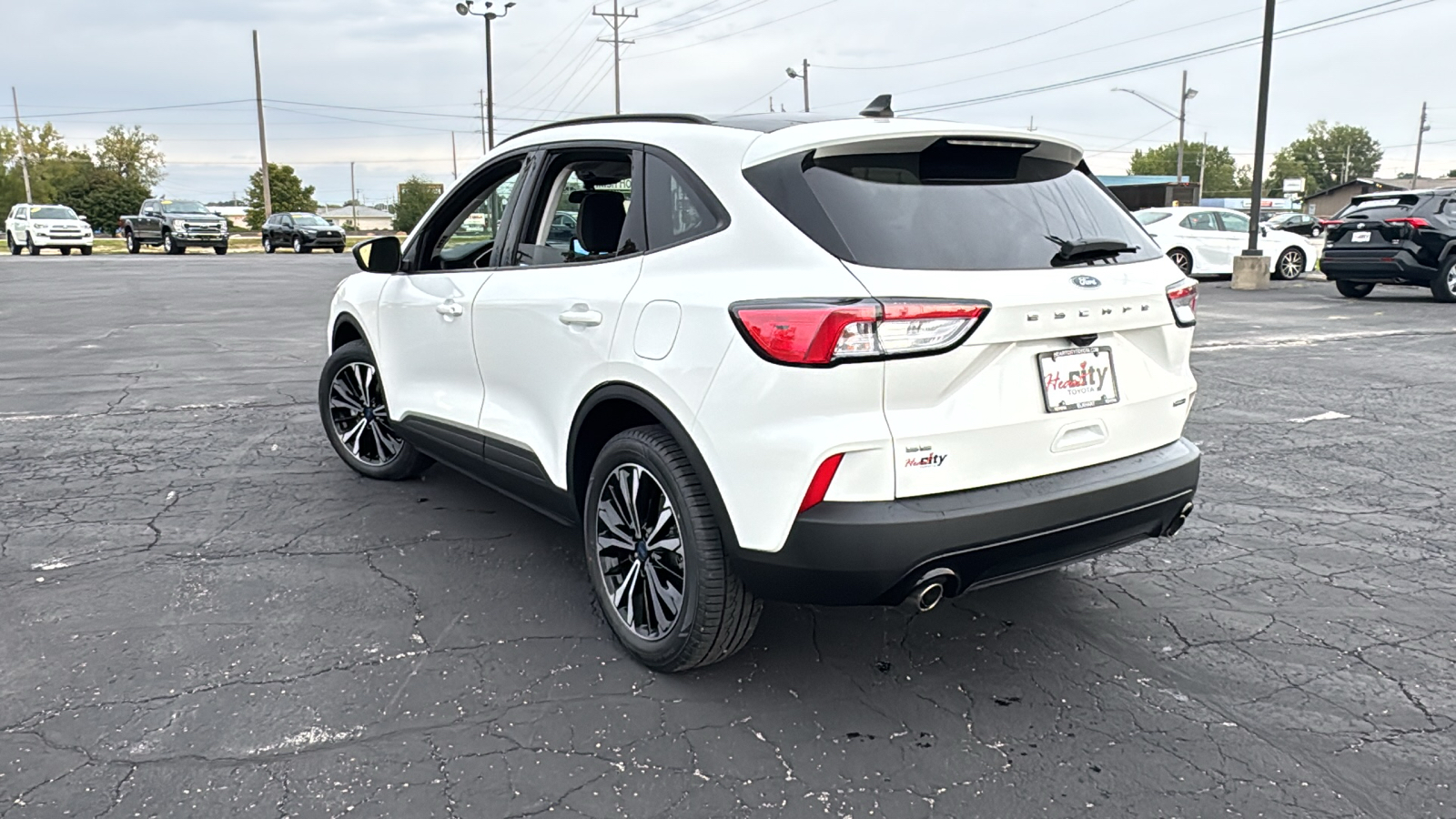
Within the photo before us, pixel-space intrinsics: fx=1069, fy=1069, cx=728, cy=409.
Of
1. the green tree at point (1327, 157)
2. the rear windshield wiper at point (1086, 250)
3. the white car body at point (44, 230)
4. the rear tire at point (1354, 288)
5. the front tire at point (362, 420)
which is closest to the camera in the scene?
the rear windshield wiper at point (1086, 250)

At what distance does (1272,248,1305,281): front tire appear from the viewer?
875 inches

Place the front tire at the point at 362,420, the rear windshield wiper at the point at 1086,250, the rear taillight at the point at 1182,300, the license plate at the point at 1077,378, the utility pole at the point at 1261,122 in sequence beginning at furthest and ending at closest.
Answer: the utility pole at the point at 1261,122 → the front tire at the point at 362,420 → the rear taillight at the point at 1182,300 → the rear windshield wiper at the point at 1086,250 → the license plate at the point at 1077,378

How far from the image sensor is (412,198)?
4653 inches

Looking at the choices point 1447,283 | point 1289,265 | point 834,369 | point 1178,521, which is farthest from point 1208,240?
point 834,369

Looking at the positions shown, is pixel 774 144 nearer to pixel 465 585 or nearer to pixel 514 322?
pixel 514 322

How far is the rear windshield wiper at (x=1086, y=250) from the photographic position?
3.13 meters

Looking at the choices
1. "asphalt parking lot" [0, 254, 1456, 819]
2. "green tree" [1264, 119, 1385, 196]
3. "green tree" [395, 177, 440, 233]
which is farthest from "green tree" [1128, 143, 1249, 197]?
"asphalt parking lot" [0, 254, 1456, 819]

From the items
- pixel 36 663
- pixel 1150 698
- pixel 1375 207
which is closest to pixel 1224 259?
pixel 1375 207

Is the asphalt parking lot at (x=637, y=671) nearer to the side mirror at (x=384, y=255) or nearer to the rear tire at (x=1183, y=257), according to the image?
the side mirror at (x=384, y=255)

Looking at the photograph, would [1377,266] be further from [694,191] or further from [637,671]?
[637,671]

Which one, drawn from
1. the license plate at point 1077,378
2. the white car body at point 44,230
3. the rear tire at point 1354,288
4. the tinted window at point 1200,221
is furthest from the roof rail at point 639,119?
the white car body at point 44,230

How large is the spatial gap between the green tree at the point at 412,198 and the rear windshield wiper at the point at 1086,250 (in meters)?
103

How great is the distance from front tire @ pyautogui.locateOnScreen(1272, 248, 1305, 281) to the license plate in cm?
2173

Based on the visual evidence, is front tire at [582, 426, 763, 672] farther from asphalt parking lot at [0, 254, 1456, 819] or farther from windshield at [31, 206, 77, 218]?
windshield at [31, 206, 77, 218]
